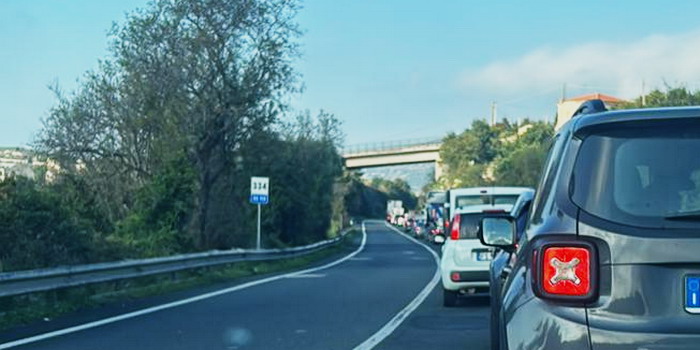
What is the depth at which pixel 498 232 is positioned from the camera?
792 cm

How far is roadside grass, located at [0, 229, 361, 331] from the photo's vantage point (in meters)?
14.8

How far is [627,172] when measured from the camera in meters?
4.69

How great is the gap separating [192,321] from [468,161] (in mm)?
109122

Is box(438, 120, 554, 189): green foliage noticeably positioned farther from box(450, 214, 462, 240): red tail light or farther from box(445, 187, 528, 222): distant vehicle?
box(450, 214, 462, 240): red tail light

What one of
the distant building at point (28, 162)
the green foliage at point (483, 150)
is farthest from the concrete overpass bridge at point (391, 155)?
the distant building at point (28, 162)

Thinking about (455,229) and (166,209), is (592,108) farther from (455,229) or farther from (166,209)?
(166,209)

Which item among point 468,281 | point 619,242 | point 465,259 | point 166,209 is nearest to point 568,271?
point 619,242

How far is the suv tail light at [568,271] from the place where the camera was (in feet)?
15.2

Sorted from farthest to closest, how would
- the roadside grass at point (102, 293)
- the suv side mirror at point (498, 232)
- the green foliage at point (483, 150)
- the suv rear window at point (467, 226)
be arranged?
the green foliage at point (483, 150) < the suv rear window at point (467, 226) < the roadside grass at point (102, 293) < the suv side mirror at point (498, 232)

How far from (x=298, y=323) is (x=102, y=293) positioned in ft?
18.5

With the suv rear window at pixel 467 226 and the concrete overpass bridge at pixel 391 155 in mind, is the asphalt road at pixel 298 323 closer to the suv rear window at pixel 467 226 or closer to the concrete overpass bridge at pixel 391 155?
the suv rear window at pixel 467 226

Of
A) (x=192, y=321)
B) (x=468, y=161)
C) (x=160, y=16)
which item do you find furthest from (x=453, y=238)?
(x=468, y=161)

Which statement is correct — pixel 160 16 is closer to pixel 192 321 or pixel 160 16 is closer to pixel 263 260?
pixel 263 260

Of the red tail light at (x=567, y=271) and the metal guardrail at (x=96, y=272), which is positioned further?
the metal guardrail at (x=96, y=272)
